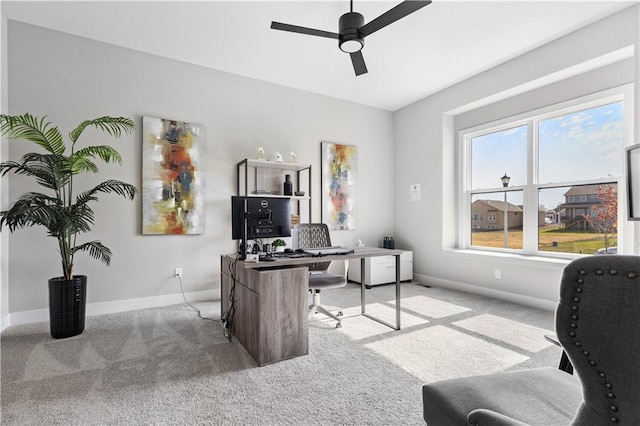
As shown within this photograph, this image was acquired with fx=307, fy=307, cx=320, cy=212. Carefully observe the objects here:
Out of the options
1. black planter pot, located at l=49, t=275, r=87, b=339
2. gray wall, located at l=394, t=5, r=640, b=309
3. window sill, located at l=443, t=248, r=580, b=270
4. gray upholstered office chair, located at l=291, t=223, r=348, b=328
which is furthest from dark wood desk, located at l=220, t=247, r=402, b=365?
gray wall, located at l=394, t=5, r=640, b=309

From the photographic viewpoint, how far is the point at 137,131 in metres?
3.49

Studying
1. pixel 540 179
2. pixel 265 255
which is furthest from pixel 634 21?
pixel 265 255

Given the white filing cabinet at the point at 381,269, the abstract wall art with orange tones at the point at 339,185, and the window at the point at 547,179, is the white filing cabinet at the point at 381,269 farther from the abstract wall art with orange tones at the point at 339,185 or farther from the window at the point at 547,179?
the window at the point at 547,179

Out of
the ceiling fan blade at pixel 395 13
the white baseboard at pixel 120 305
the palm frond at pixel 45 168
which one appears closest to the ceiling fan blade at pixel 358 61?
the ceiling fan blade at pixel 395 13

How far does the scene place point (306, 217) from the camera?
4.54m

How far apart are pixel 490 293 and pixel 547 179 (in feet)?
5.14

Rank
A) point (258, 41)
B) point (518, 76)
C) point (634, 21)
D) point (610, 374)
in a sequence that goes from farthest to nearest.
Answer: point (518, 76), point (258, 41), point (634, 21), point (610, 374)

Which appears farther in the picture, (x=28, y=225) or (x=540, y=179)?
(x=540, y=179)

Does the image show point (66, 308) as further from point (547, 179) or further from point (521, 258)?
point (547, 179)

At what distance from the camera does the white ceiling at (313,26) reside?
9.05 ft

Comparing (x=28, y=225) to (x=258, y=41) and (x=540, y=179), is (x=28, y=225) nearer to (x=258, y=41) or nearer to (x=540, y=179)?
(x=258, y=41)

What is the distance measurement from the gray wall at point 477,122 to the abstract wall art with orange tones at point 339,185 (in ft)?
3.08

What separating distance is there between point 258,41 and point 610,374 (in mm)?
3657

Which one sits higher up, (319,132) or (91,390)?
(319,132)
